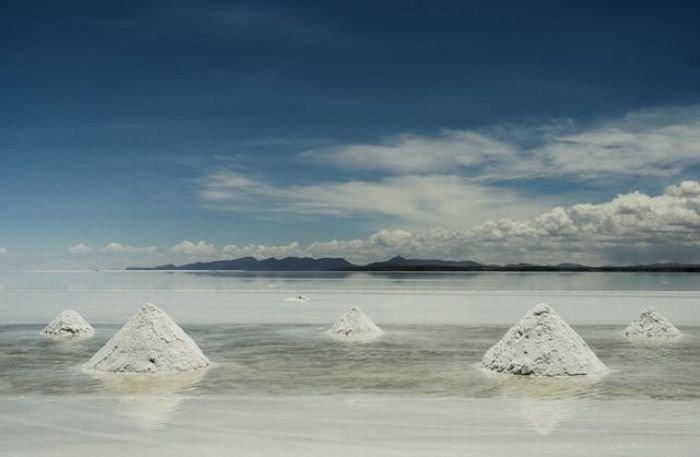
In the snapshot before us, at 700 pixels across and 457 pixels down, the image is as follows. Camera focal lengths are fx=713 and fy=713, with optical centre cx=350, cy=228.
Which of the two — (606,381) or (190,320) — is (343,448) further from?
(190,320)

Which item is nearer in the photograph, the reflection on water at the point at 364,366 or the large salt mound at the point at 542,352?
the reflection on water at the point at 364,366

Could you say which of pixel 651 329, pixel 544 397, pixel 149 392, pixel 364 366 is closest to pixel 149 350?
pixel 149 392

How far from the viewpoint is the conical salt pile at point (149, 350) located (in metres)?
13.8

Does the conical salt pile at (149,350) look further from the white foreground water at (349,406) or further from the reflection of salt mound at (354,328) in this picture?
the reflection of salt mound at (354,328)

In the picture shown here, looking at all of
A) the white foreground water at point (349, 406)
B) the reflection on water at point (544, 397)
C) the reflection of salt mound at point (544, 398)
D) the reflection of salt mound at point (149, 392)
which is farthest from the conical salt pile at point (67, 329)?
the reflection of salt mound at point (544, 398)

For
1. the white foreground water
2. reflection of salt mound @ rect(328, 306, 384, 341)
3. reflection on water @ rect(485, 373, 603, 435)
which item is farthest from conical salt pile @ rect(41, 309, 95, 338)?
reflection on water @ rect(485, 373, 603, 435)

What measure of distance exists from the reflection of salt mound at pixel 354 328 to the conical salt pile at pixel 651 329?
7579 millimetres

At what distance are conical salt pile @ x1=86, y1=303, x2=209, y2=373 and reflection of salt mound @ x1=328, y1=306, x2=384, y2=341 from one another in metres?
7.23

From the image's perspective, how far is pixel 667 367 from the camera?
14.6m

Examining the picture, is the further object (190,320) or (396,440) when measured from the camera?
(190,320)

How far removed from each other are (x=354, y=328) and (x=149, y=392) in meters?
10.6

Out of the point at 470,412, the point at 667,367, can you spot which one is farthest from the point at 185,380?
the point at 667,367

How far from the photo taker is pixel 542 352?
44.6ft

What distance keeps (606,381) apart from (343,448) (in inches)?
→ 267
